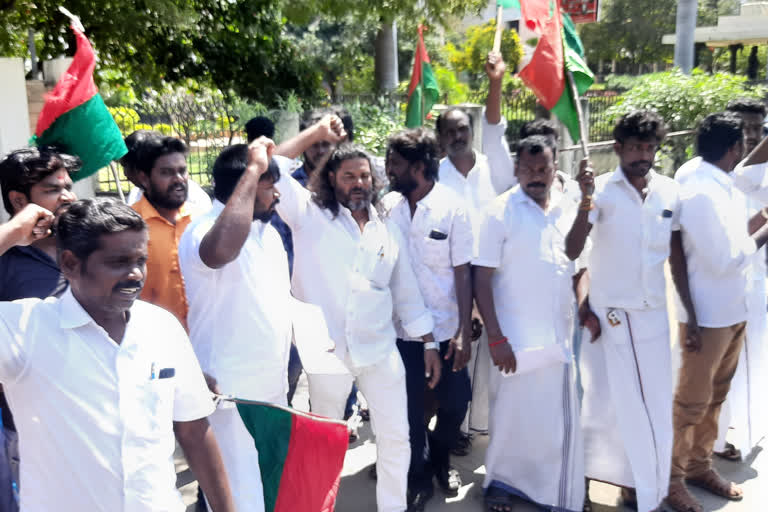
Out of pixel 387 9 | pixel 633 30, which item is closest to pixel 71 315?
pixel 387 9

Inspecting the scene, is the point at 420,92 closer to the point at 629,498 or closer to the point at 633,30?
the point at 629,498

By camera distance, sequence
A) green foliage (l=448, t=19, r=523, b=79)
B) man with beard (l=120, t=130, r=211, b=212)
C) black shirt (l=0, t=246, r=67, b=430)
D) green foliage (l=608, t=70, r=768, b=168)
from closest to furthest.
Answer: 1. black shirt (l=0, t=246, r=67, b=430)
2. man with beard (l=120, t=130, r=211, b=212)
3. green foliage (l=608, t=70, r=768, b=168)
4. green foliage (l=448, t=19, r=523, b=79)

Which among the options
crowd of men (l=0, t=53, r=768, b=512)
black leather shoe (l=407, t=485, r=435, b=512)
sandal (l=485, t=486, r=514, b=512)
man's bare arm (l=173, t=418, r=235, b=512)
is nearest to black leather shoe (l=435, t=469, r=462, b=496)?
crowd of men (l=0, t=53, r=768, b=512)

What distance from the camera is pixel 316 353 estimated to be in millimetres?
3854

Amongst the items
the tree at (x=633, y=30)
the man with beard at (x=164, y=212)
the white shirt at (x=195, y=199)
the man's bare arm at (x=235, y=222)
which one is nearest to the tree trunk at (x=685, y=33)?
the white shirt at (x=195, y=199)

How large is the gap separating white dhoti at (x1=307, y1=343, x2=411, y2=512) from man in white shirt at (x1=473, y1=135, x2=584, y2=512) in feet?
1.72

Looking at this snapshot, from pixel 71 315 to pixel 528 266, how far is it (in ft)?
7.79

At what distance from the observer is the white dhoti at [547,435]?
4.04 metres

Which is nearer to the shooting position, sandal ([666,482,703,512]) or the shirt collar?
the shirt collar

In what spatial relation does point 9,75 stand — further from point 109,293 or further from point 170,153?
point 109,293

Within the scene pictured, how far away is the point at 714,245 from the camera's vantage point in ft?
13.5

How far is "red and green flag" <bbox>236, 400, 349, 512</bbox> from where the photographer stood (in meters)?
3.03

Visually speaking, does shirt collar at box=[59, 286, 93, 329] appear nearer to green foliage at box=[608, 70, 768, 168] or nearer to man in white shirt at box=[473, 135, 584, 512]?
man in white shirt at box=[473, 135, 584, 512]

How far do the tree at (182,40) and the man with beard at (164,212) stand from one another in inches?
188
